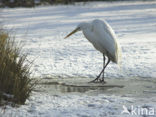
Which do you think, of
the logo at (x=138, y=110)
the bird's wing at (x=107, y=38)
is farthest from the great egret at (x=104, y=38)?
the logo at (x=138, y=110)

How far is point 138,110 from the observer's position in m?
4.40

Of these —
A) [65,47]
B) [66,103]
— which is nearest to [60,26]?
[65,47]

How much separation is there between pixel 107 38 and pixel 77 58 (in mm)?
1624

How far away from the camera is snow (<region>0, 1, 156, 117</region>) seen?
4508 mm

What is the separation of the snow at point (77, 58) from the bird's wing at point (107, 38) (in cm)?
44

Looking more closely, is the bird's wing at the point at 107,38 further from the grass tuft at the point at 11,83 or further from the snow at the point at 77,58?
the grass tuft at the point at 11,83

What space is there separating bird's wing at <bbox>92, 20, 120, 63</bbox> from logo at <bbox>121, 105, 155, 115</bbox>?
1.97 metres

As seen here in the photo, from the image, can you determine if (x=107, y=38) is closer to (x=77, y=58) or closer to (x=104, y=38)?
(x=104, y=38)

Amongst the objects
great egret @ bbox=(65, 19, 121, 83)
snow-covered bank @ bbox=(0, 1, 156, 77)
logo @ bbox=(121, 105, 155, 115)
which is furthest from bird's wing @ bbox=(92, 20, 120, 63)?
logo @ bbox=(121, 105, 155, 115)

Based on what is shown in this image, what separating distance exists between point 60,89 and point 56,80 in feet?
1.99

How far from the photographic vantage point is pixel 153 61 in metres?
7.43

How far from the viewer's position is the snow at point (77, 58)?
14.8ft

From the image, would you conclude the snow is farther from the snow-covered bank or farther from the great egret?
the great egret

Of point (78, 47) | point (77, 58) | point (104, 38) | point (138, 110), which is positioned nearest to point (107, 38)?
point (104, 38)
